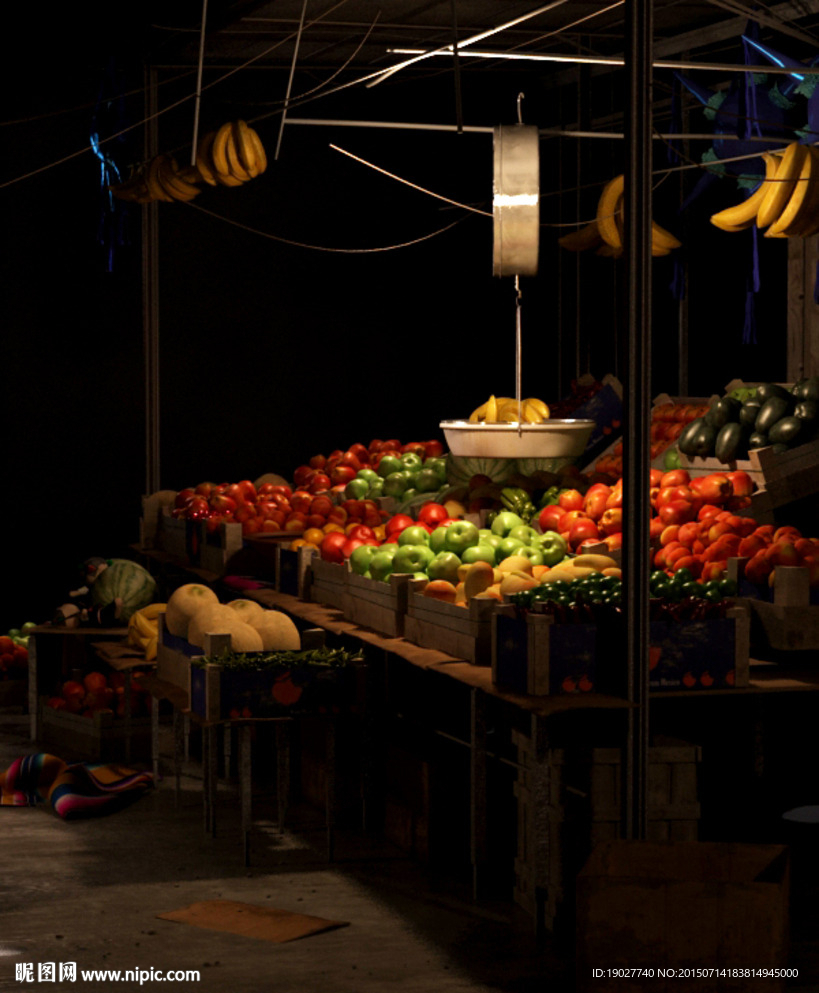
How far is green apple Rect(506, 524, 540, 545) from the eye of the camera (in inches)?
226

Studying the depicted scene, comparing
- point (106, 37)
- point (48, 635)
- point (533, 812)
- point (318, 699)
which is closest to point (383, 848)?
point (318, 699)

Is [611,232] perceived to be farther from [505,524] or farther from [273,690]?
[273,690]

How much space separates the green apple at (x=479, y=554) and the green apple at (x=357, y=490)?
196 cm

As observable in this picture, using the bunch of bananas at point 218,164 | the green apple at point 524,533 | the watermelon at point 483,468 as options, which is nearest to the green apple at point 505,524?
the green apple at point 524,533

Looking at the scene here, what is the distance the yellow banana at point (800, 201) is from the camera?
568cm

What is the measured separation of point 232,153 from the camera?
7340mm

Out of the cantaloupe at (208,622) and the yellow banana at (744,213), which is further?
the yellow banana at (744,213)

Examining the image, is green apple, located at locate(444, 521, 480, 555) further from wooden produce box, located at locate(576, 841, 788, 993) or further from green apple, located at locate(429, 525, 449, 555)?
wooden produce box, located at locate(576, 841, 788, 993)

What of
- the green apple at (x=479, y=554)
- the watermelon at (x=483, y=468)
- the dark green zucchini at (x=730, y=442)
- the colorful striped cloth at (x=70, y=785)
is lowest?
the colorful striped cloth at (x=70, y=785)

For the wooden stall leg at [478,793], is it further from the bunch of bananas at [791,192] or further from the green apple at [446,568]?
the bunch of bananas at [791,192]

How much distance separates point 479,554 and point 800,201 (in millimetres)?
1731

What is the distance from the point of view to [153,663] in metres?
6.47

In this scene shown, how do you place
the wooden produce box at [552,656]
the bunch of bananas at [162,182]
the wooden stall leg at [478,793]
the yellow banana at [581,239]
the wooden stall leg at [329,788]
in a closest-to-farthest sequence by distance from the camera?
1. the wooden produce box at [552,656]
2. the wooden stall leg at [478,793]
3. the wooden stall leg at [329,788]
4. the bunch of bananas at [162,182]
5. the yellow banana at [581,239]

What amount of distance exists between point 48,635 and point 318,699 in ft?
8.50
